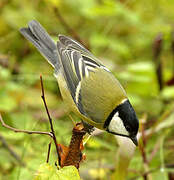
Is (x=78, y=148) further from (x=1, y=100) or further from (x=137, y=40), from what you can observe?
(x=137, y=40)

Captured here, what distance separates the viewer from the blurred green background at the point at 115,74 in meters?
2.33

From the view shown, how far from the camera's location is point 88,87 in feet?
6.18

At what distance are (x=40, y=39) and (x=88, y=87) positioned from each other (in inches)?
17.4

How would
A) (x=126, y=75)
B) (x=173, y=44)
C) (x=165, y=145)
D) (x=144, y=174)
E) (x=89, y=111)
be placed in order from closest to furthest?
(x=89, y=111)
(x=144, y=174)
(x=165, y=145)
(x=126, y=75)
(x=173, y=44)

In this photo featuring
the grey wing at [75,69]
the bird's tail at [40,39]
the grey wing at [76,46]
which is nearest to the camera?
the grey wing at [75,69]

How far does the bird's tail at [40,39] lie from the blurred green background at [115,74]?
352 mm

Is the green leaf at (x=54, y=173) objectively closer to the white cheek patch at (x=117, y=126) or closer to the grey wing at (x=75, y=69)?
the white cheek patch at (x=117, y=126)

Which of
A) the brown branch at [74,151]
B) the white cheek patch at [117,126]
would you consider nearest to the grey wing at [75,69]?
the white cheek patch at [117,126]

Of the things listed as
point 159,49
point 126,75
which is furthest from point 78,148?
point 159,49

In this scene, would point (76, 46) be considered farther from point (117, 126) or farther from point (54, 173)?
point (54, 173)

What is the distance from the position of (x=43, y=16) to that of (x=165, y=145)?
2211 millimetres

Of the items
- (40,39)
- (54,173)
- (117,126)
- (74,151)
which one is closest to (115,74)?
(40,39)

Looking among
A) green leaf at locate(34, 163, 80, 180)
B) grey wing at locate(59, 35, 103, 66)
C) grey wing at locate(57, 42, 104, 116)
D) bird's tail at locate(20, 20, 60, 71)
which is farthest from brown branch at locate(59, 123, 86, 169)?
bird's tail at locate(20, 20, 60, 71)

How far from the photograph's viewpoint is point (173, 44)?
3.67 m
